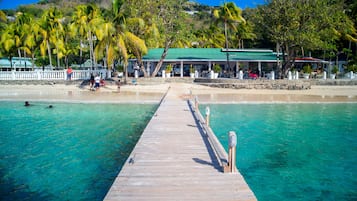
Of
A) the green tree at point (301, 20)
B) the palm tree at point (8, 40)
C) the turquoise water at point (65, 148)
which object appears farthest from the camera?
the palm tree at point (8, 40)

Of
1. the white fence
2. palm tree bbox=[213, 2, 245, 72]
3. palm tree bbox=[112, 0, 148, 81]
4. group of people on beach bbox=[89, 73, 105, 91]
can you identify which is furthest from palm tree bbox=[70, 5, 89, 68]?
palm tree bbox=[213, 2, 245, 72]

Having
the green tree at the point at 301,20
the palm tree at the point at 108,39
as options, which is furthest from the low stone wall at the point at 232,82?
the green tree at the point at 301,20

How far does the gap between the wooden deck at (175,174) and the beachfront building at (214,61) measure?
26.8 meters

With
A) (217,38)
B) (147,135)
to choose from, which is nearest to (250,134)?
(147,135)

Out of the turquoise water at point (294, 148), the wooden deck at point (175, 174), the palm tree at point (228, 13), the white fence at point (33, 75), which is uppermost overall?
the palm tree at point (228, 13)

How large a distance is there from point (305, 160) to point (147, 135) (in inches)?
197

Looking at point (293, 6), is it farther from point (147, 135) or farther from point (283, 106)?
point (147, 135)

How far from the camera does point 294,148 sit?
34.8 feet

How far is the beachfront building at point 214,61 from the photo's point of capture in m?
36.8

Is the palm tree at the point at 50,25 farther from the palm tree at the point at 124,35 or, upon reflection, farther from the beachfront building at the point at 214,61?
the palm tree at the point at 124,35

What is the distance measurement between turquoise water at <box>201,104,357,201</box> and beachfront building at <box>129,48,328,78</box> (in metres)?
18.2

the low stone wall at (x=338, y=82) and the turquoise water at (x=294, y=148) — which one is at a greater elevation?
the low stone wall at (x=338, y=82)

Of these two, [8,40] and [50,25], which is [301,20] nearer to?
[50,25]

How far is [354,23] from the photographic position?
4600 cm
